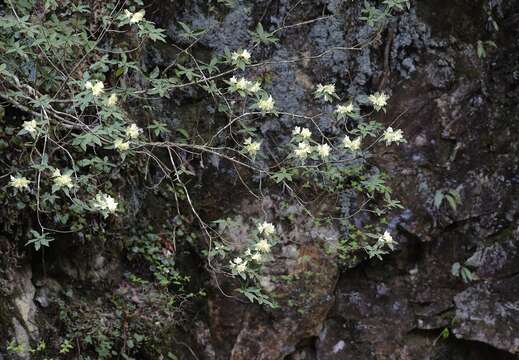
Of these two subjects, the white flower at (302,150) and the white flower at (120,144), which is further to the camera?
the white flower at (302,150)

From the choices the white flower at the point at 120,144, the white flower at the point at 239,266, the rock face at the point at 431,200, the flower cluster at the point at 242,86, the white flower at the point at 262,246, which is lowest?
the rock face at the point at 431,200

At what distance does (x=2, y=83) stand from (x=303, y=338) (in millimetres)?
2866

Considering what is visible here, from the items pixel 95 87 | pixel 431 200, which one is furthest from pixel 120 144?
pixel 431 200

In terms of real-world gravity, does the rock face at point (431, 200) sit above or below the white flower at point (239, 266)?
below

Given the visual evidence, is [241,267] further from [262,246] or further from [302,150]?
[302,150]

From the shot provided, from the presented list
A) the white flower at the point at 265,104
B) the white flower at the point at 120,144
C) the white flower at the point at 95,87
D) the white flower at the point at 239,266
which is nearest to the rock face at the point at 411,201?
the white flower at the point at 239,266

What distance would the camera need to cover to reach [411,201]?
175 inches

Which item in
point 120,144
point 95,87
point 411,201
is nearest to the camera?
point 95,87

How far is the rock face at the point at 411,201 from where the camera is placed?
4.22 meters

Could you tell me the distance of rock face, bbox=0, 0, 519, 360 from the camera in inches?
166

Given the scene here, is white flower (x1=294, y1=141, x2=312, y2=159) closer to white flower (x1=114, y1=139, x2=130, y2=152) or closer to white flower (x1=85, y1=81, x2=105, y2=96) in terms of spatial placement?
A: white flower (x1=114, y1=139, x2=130, y2=152)

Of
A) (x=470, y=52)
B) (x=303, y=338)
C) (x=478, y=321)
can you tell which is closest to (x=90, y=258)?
(x=303, y=338)

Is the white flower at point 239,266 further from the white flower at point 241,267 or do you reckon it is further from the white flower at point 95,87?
the white flower at point 95,87

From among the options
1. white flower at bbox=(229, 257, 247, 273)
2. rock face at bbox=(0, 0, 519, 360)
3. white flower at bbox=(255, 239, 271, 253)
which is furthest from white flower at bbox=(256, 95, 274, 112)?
rock face at bbox=(0, 0, 519, 360)
